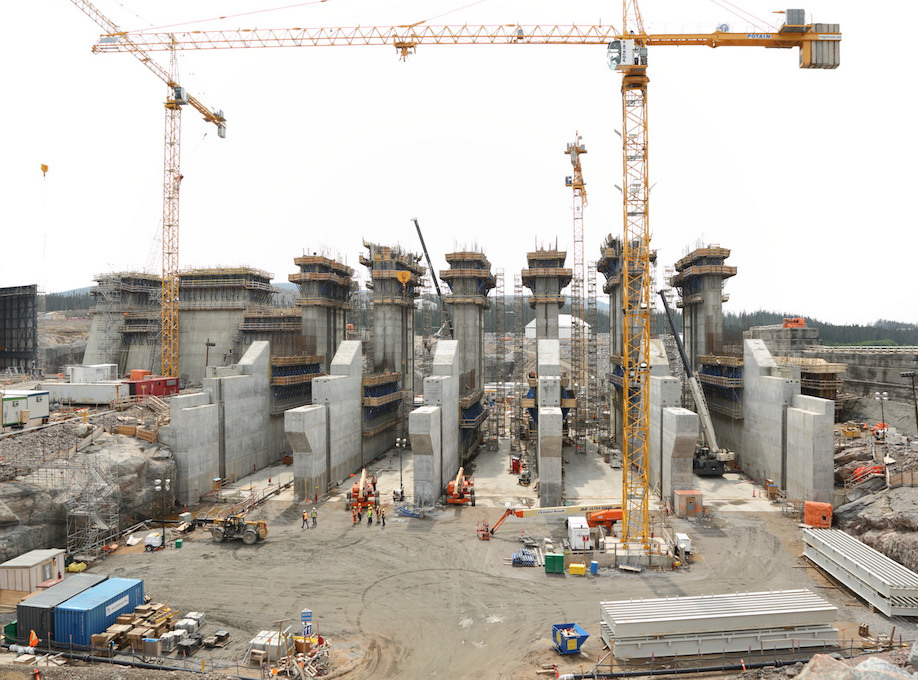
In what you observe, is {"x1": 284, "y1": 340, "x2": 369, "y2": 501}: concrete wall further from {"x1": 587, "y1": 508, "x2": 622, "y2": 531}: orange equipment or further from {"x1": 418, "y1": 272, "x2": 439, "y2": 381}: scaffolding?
{"x1": 587, "y1": 508, "x2": 622, "y2": 531}: orange equipment

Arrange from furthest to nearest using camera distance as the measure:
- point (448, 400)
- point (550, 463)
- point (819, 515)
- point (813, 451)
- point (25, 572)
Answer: point (448, 400)
point (550, 463)
point (813, 451)
point (819, 515)
point (25, 572)

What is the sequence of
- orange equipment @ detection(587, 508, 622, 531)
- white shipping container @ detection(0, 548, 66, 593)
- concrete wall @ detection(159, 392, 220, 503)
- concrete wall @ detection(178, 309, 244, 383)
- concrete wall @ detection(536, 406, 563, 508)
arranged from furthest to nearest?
concrete wall @ detection(178, 309, 244, 383) → concrete wall @ detection(159, 392, 220, 503) → concrete wall @ detection(536, 406, 563, 508) → orange equipment @ detection(587, 508, 622, 531) → white shipping container @ detection(0, 548, 66, 593)

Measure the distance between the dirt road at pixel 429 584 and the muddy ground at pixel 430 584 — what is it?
0.23 ft

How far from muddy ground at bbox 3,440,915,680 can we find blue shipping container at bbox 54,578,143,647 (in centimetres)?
242

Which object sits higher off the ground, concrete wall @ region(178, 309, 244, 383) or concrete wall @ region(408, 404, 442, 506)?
concrete wall @ region(178, 309, 244, 383)

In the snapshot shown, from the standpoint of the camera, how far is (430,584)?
24.6 meters

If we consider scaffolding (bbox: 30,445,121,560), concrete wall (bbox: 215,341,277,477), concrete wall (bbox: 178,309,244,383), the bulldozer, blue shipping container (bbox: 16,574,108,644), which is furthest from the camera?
concrete wall (bbox: 178,309,244,383)

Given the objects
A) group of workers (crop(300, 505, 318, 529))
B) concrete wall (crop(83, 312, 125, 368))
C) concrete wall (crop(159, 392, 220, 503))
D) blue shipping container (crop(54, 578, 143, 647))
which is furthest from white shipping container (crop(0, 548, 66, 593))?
concrete wall (crop(83, 312, 125, 368))

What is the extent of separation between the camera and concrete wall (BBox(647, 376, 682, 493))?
126 feet

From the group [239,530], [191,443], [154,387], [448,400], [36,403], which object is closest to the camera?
[239,530]

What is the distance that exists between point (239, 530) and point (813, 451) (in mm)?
35155

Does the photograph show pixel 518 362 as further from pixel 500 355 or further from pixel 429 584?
pixel 429 584

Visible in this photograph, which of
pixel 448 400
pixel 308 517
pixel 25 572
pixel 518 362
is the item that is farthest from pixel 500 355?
pixel 25 572

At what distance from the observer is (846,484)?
3675 cm
